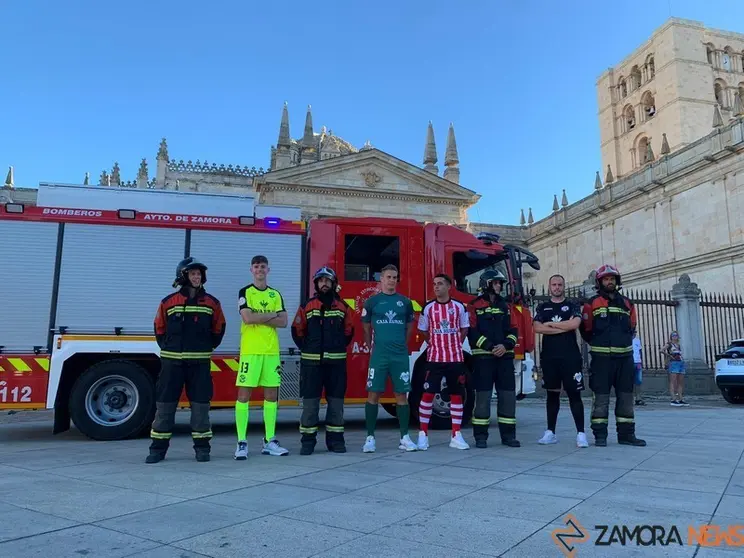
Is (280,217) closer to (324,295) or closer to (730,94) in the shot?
(324,295)

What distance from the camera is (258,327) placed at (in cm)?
588

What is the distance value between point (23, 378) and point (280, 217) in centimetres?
388

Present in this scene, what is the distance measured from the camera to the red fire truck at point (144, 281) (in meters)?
7.00

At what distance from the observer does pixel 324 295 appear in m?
6.18

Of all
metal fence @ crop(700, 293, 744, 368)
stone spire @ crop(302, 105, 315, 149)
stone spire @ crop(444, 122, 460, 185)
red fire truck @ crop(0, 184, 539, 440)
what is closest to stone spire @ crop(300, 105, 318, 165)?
stone spire @ crop(302, 105, 315, 149)

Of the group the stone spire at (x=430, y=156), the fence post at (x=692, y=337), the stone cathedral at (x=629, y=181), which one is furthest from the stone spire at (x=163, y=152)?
the fence post at (x=692, y=337)

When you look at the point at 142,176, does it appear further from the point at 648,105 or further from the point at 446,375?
the point at 648,105

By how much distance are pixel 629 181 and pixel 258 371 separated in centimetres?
3140

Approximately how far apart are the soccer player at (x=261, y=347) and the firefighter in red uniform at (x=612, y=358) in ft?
12.1

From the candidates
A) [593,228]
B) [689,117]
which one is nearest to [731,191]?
[593,228]

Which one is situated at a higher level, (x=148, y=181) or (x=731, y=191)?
(x=148, y=181)

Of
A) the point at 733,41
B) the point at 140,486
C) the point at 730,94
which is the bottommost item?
the point at 140,486

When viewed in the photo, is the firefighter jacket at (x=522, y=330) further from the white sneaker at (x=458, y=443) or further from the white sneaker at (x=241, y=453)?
the white sneaker at (x=241, y=453)

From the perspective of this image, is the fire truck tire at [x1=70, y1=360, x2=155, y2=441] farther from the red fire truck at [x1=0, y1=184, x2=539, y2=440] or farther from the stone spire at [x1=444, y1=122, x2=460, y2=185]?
the stone spire at [x1=444, y1=122, x2=460, y2=185]
